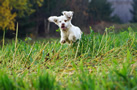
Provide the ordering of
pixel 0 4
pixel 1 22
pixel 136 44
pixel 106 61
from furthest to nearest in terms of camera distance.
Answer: pixel 0 4 < pixel 1 22 < pixel 136 44 < pixel 106 61

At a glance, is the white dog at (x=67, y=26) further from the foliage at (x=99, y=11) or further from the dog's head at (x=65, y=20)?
the foliage at (x=99, y=11)

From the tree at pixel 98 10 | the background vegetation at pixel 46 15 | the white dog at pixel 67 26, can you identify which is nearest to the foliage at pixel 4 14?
the background vegetation at pixel 46 15

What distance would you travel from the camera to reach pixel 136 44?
9.78ft

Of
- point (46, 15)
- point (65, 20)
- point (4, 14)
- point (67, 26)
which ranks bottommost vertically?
point (67, 26)

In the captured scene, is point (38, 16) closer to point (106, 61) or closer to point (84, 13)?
point (84, 13)

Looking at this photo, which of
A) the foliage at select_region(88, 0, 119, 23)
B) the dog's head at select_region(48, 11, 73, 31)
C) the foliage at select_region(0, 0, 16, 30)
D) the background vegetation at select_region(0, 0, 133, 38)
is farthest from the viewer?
the foliage at select_region(88, 0, 119, 23)

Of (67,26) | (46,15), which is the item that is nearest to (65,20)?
(67,26)

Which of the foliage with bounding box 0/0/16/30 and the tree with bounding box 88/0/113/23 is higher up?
the tree with bounding box 88/0/113/23

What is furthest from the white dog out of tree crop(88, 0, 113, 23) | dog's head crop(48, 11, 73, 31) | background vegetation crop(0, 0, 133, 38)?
tree crop(88, 0, 113, 23)

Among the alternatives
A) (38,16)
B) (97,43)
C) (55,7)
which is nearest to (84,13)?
(55,7)

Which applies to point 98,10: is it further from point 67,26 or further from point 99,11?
point 67,26

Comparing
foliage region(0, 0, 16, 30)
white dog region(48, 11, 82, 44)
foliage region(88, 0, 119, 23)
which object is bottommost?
white dog region(48, 11, 82, 44)

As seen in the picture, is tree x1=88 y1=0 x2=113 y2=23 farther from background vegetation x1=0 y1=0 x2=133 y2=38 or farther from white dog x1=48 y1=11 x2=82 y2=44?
white dog x1=48 y1=11 x2=82 y2=44

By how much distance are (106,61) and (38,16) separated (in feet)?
53.0
